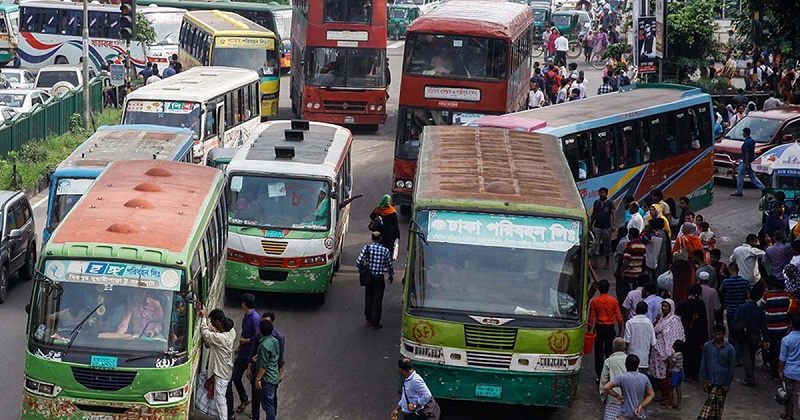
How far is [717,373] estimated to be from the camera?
14688 mm

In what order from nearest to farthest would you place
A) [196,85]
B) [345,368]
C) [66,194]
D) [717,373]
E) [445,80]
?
[717,373], [345,368], [66,194], [445,80], [196,85]

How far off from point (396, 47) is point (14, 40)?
1744 centimetres

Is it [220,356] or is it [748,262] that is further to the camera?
[748,262]

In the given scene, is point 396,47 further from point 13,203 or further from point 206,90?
point 13,203

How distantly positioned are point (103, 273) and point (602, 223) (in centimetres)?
1111

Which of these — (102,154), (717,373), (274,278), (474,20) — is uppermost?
(474,20)

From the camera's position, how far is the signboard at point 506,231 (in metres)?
14.5

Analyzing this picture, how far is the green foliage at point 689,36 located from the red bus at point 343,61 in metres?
9.30

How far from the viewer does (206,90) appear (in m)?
27.2

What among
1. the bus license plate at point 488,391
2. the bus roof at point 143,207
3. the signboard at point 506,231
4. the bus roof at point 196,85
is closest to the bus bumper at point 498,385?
the bus license plate at point 488,391

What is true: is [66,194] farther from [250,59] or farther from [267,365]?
[250,59]

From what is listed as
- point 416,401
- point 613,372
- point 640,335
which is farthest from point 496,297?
point 416,401

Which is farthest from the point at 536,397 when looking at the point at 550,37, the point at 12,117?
the point at 550,37

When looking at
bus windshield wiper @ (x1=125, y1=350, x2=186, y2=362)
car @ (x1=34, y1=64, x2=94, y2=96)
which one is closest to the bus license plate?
bus windshield wiper @ (x1=125, y1=350, x2=186, y2=362)
